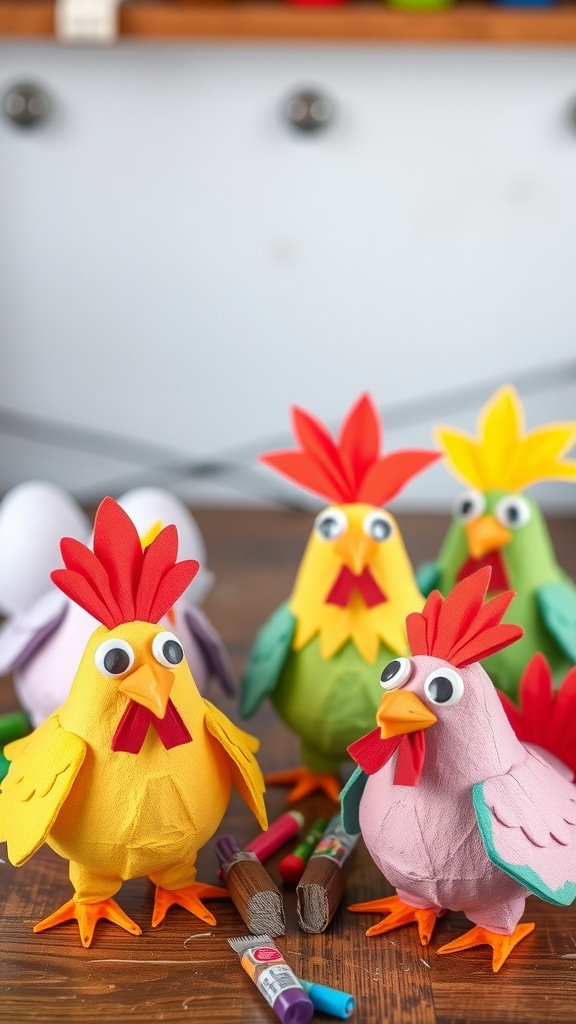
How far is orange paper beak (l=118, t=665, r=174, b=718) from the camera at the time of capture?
2.46 feet

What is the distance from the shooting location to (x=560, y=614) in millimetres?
1021

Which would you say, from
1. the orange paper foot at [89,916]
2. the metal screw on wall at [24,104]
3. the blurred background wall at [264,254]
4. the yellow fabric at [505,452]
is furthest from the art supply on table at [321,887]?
the metal screw on wall at [24,104]

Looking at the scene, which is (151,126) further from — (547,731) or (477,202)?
(547,731)

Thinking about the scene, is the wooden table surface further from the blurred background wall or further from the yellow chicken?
the blurred background wall

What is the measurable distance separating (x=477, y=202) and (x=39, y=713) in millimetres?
946

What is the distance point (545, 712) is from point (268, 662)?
226 mm

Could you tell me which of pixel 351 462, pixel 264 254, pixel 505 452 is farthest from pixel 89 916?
pixel 264 254

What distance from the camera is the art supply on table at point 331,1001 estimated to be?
744mm

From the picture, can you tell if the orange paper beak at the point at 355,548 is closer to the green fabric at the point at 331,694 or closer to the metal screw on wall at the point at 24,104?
the green fabric at the point at 331,694

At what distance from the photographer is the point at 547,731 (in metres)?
0.90

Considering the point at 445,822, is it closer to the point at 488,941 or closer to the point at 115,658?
the point at 488,941

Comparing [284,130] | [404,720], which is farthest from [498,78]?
[404,720]

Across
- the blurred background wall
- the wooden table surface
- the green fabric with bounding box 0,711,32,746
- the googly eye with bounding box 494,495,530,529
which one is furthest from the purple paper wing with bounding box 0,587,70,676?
the blurred background wall

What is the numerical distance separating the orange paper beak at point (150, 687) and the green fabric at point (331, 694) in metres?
0.22
